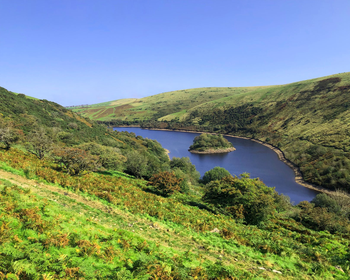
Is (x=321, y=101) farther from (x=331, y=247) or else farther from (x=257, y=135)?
(x=331, y=247)

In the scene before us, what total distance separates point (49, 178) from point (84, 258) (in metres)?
15.6

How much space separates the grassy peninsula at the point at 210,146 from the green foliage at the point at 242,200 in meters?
121

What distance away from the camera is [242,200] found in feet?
85.8

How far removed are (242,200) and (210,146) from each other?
130 metres

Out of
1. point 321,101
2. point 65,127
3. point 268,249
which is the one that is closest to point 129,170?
point 268,249

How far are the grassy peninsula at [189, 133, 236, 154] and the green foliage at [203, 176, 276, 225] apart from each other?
12112 cm

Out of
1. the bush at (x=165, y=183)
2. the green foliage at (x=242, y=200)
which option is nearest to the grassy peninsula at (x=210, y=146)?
the bush at (x=165, y=183)

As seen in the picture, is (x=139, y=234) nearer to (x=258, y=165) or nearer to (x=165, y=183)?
(x=165, y=183)

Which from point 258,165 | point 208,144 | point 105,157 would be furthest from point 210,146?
point 105,157

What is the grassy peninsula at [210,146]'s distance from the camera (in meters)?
151

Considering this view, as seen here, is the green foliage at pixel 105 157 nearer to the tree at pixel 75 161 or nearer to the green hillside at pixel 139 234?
the green hillside at pixel 139 234

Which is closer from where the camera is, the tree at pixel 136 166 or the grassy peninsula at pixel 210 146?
the tree at pixel 136 166

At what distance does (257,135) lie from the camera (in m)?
194

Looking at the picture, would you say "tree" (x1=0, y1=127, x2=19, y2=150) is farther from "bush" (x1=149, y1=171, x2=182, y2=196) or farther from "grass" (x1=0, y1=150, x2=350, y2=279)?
"bush" (x1=149, y1=171, x2=182, y2=196)
